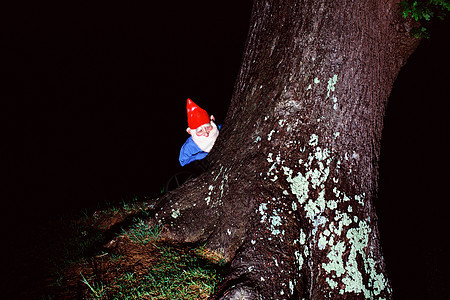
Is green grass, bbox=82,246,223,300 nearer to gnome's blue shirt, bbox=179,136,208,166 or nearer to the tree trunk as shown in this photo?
the tree trunk

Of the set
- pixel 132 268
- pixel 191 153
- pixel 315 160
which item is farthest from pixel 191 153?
pixel 315 160

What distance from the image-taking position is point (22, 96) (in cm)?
785

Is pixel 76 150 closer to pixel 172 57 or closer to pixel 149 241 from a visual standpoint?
pixel 172 57

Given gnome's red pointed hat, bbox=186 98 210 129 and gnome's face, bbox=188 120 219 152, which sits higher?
gnome's red pointed hat, bbox=186 98 210 129

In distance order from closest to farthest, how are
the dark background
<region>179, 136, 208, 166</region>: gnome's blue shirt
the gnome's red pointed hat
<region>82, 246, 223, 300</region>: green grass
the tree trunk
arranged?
1. the tree trunk
2. <region>82, 246, 223, 300</region>: green grass
3. the gnome's red pointed hat
4. <region>179, 136, 208, 166</region>: gnome's blue shirt
5. the dark background

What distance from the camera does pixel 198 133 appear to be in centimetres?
326

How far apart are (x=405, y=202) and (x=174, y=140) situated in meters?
5.21

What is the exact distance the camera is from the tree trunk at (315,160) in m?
1.89

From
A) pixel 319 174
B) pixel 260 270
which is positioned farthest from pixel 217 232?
pixel 319 174

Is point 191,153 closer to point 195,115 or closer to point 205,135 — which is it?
point 205,135

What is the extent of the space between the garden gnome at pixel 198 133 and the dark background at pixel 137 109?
1.80 metres

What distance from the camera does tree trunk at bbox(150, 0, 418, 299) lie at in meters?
1.89

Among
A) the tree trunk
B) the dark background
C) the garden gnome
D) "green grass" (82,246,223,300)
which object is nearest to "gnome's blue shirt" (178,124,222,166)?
the garden gnome

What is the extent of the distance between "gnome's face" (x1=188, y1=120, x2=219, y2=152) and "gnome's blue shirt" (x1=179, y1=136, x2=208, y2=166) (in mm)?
77
